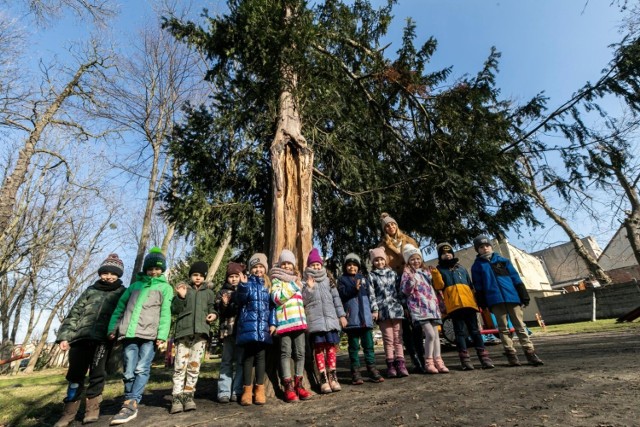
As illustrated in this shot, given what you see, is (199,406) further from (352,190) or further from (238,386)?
(352,190)

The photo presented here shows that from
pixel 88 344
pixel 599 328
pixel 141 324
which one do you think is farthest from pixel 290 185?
pixel 599 328

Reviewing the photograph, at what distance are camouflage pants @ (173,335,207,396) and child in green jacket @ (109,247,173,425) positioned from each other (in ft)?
0.94

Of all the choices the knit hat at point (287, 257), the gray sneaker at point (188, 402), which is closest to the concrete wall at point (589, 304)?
the knit hat at point (287, 257)

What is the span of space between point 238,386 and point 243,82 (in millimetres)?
5137

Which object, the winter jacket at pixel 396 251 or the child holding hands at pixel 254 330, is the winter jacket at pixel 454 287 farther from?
the child holding hands at pixel 254 330

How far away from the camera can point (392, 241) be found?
5625 mm

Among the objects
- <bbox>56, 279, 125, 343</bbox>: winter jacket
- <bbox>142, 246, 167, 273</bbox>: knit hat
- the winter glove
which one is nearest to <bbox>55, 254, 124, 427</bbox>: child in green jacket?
<bbox>56, 279, 125, 343</bbox>: winter jacket

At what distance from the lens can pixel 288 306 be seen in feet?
13.4

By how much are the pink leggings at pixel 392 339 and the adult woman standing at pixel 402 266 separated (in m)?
0.38

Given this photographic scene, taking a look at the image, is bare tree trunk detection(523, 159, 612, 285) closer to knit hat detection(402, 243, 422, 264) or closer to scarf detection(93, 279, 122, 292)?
knit hat detection(402, 243, 422, 264)

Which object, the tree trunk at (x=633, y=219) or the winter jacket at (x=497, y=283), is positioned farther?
the tree trunk at (x=633, y=219)

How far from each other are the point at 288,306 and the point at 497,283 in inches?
118

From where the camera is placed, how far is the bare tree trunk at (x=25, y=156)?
7.81 metres

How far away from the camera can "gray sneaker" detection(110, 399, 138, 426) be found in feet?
11.0
